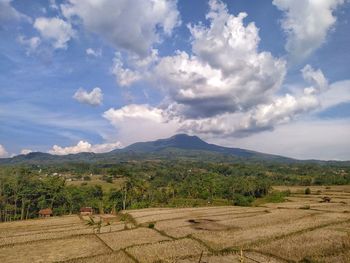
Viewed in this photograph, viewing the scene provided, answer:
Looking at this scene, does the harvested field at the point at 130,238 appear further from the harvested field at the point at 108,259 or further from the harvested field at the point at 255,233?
the harvested field at the point at 255,233

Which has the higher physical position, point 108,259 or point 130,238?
point 108,259

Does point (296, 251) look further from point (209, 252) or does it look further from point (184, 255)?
point (184, 255)

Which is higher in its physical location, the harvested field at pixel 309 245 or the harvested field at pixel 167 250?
the harvested field at pixel 309 245

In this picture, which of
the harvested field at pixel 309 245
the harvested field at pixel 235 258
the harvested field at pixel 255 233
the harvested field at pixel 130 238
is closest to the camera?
the harvested field at pixel 235 258

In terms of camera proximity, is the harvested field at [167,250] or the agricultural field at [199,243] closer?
the agricultural field at [199,243]

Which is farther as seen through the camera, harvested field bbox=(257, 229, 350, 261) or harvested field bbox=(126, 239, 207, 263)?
harvested field bbox=(126, 239, 207, 263)

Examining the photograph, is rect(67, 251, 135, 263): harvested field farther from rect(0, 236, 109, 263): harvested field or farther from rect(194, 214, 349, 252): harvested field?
rect(194, 214, 349, 252): harvested field

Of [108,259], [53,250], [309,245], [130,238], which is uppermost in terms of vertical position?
[309,245]

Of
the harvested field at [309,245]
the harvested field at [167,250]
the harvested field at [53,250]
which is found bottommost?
the harvested field at [53,250]

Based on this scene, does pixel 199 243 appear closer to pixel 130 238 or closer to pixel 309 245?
pixel 130 238

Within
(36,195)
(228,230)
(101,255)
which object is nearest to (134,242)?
(101,255)

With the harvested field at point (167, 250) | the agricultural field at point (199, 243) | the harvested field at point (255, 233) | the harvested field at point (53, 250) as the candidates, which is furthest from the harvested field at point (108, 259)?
the harvested field at point (255, 233)

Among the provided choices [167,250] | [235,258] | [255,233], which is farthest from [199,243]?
[255,233]

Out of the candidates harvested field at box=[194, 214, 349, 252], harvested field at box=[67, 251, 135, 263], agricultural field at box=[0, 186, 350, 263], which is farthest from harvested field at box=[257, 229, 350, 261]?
harvested field at box=[67, 251, 135, 263]
